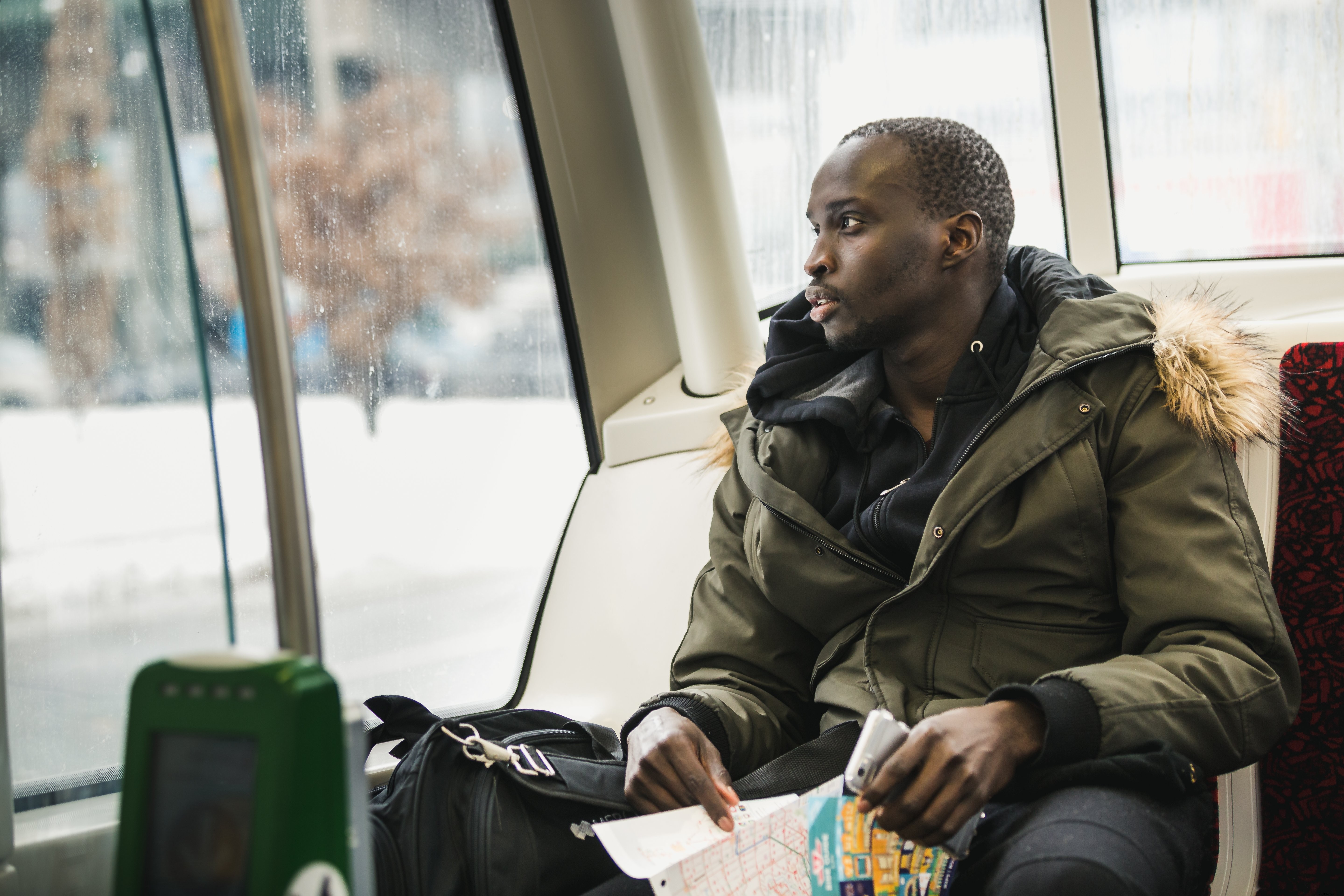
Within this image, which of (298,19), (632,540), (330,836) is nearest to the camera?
(330,836)

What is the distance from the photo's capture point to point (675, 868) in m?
1.20

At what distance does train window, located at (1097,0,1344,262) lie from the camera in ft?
7.62

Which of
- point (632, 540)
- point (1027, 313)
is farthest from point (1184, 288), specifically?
point (632, 540)

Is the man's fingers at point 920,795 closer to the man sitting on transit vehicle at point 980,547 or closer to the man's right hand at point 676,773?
the man sitting on transit vehicle at point 980,547

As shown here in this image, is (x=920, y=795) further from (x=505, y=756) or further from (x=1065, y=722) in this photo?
(x=505, y=756)

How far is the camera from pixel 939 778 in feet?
3.56

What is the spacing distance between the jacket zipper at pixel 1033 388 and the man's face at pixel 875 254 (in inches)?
10.7

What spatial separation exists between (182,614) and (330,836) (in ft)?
2.24

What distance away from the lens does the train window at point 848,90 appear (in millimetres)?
2633

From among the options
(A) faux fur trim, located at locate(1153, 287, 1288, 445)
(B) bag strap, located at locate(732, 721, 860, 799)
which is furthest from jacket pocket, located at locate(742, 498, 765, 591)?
(A) faux fur trim, located at locate(1153, 287, 1288, 445)

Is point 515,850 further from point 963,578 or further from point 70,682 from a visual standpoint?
point 963,578

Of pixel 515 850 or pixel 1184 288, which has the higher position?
pixel 1184 288

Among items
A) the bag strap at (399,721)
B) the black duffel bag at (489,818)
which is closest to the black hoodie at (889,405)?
the black duffel bag at (489,818)

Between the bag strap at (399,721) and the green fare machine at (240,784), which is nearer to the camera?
the green fare machine at (240,784)
